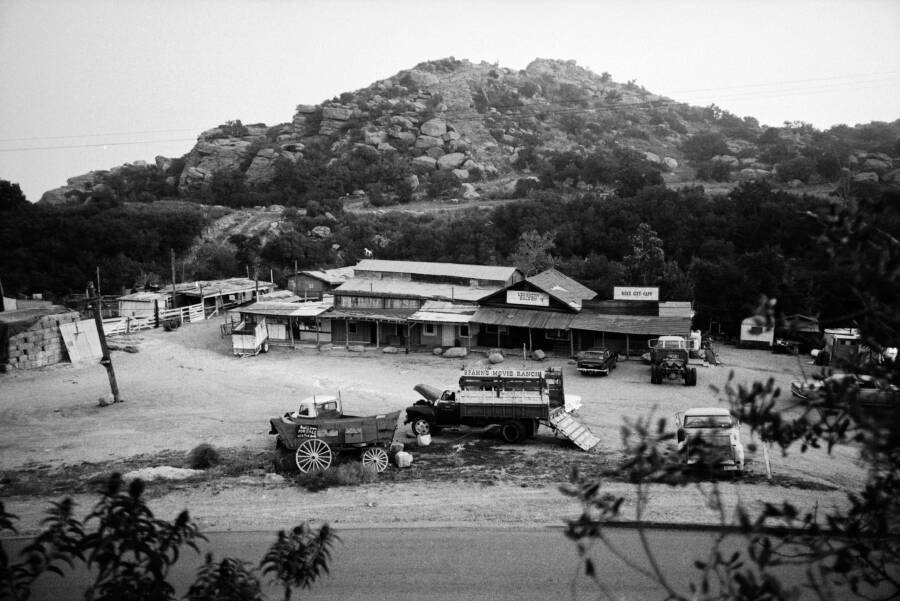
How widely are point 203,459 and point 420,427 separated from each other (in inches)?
273

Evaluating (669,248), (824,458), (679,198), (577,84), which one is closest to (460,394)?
(824,458)

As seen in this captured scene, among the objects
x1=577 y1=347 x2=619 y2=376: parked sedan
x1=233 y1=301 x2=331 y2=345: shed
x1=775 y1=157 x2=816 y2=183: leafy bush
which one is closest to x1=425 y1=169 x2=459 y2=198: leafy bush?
x1=775 y1=157 x2=816 y2=183: leafy bush

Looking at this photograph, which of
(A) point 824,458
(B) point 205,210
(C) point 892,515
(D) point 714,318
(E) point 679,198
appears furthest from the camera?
(B) point 205,210

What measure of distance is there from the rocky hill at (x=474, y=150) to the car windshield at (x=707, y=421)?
2157 inches

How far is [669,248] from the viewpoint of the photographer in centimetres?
5262

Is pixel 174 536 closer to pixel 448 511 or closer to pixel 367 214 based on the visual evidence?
pixel 448 511

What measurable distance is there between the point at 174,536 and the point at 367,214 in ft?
231

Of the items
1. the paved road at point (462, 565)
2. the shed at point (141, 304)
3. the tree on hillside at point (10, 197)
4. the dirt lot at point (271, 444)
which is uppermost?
the tree on hillside at point (10, 197)

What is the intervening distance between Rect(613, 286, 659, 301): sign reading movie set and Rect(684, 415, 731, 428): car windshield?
16.3m

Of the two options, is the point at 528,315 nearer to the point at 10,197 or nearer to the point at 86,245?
the point at 86,245

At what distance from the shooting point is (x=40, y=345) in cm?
3225

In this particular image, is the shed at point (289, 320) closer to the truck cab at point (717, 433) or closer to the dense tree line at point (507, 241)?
the dense tree line at point (507, 241)

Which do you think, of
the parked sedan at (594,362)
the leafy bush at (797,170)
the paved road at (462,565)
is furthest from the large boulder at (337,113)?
the paved road at (462,565)

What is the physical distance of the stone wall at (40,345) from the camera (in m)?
31.3
